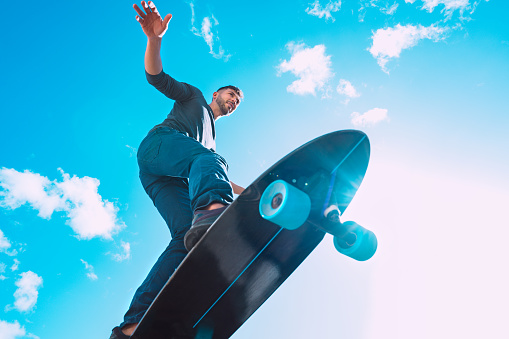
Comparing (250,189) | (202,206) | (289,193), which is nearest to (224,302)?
(202,206)

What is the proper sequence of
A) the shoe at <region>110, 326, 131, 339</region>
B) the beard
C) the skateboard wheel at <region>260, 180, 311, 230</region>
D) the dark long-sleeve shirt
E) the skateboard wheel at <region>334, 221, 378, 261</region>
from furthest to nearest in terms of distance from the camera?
the beard < the dark long-sleeve shirt < the shoe at <region>110, 326, 131, 339</region> < the skateboard wheel at <region>334, 221, 378, 261</region> < the skateboard wheel at <region>260, 180, 311, 230</region>

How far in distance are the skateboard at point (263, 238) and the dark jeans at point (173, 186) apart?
0.63 ft

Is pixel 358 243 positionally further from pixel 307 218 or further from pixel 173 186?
pixel 173 186

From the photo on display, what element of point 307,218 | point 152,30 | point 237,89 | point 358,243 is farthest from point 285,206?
point 237,89

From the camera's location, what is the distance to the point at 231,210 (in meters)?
1.77

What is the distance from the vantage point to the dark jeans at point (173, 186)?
2020 mm

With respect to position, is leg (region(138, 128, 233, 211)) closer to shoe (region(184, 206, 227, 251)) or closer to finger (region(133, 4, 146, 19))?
shoe (region(184, 206, 227, 251))

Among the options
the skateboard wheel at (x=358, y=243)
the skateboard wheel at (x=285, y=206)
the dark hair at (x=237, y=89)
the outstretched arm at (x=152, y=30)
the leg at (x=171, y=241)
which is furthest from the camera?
the dark hair at (x=237, y=89)

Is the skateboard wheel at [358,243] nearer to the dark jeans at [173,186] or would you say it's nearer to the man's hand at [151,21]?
the dark jeans at [173,186]

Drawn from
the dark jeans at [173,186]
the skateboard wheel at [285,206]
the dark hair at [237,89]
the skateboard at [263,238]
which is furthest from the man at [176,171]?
the dark hair at [237,89]

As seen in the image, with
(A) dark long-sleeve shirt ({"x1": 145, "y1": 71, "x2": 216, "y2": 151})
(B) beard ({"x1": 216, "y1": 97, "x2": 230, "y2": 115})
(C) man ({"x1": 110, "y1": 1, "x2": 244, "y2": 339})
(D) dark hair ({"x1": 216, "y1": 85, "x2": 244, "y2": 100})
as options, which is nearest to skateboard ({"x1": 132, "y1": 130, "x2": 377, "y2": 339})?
(C) man ({"x1": 110, "y1": 1, "x2": 244, "y2": 339})

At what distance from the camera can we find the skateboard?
1766 mm

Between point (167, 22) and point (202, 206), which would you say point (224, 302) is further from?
point (167, 22)

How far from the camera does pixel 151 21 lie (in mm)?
2766
